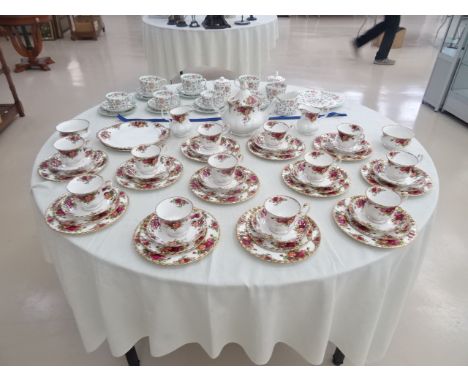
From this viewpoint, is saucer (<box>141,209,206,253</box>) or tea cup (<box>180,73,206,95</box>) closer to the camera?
saucer (<box>141,209,206,253</box>)

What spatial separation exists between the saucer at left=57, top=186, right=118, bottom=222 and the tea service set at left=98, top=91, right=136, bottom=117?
2.02 feet

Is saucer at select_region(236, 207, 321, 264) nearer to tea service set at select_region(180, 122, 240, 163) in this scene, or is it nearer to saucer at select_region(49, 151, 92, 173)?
tea service set at select_region(180, 122, 240, 163)

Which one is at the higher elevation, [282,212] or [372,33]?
[282,212]

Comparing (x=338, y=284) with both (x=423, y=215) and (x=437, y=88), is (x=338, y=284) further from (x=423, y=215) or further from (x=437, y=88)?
(x=437, y=88)

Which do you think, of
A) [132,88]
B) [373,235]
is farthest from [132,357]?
[132,88]

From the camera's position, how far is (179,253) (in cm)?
80

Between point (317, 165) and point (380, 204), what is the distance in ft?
0.72

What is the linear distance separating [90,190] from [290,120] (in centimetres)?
87

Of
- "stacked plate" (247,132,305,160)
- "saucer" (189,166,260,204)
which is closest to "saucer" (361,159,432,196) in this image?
"stacked plate" (247,132,305,160)

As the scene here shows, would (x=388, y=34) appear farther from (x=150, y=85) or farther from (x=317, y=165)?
(x=317, y=165)

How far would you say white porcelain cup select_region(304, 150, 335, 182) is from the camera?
3.31 ft

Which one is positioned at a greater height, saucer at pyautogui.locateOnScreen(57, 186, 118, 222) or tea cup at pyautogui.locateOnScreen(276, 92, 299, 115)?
tea cup at pyautogui.locateOnScreen(276, 92, 299, 115)

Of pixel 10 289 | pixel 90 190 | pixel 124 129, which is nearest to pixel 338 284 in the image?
pixel 90 190

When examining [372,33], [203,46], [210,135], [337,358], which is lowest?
[337,358]
